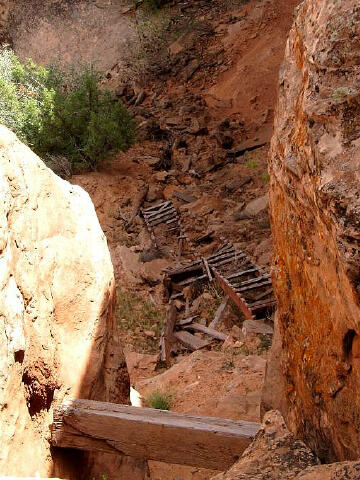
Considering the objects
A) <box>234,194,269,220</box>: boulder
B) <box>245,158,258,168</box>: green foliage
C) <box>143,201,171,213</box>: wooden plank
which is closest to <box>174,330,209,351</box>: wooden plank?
<box>234,194,269,220</box>: boulder

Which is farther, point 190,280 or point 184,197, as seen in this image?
point 184,197

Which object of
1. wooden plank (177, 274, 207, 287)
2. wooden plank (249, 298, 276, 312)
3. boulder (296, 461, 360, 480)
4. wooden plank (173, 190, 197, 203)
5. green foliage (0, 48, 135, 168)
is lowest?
boulder (296, 461, 360, 480)

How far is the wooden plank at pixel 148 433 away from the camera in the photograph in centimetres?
413

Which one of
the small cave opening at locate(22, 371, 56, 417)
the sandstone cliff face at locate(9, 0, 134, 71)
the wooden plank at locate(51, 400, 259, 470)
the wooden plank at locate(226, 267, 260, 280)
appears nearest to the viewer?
the small cave opening at locate(22, 371, 56, 417)

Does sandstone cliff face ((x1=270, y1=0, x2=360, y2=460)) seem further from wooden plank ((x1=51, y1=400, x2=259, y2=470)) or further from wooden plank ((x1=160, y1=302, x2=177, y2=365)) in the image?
wooden plank ((x1=160, y1=302, x2=177, y2=365))

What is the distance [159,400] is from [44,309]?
2.87m

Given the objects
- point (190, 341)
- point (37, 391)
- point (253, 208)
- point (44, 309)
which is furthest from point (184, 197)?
point (37, 391)

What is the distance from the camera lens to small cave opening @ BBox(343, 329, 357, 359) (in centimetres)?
244

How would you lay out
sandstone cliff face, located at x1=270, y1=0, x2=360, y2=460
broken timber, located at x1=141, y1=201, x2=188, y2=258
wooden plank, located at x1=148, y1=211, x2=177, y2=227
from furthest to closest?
wooden plank, located at x1=148, y1=211, x2=177, y2=227 < broken timber, located at x1=141, y1=201, x2=188, y2=258 < sandstone cliff face, located at x1=270, y1=0, x2=360, y2=460

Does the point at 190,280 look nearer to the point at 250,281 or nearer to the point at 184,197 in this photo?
the point at 250,281

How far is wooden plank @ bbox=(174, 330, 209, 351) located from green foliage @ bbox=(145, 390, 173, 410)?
2550mm

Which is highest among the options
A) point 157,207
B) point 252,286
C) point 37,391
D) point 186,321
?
point 157,207

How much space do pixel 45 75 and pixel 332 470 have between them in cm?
1558

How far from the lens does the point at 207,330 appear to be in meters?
9.87
